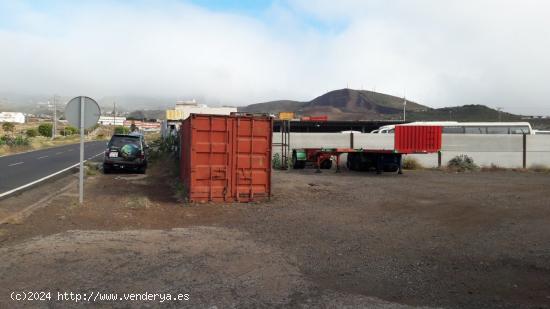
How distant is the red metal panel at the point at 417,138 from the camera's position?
24.3m

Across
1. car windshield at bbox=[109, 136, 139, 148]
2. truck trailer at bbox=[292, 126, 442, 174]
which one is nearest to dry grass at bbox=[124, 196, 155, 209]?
car windshield at bbox=[109, 136, 139, 148]

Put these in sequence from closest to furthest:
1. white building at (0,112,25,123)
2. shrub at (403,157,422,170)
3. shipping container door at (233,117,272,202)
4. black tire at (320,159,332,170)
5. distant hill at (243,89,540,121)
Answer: shipping container door at (233,117,272,202) → black tire at (320,159,332,170) → shrub at (403,157,422,170) → distant hill at (243,89,540,121) → white building at (0,112,25,123)

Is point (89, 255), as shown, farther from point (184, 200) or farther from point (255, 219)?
point (184, 200)

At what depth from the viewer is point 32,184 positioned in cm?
1705

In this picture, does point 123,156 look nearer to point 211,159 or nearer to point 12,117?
point 211,159

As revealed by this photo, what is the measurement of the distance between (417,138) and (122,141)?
14193mm

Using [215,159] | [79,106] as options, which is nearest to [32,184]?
[79,106]

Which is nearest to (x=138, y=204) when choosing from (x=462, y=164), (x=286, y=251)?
(x=286, y=251)

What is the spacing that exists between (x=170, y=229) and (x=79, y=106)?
14.5 ft

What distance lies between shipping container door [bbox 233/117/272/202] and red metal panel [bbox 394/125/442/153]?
1257 cm

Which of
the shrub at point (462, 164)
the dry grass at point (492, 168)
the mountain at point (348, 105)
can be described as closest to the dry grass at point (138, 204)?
the shrub at point (462, 164)

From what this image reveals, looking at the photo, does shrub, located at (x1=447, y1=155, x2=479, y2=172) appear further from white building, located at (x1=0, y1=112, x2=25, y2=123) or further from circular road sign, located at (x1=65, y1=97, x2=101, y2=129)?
white building, located at (x1=0, y1=112, x2=25, y2=123)

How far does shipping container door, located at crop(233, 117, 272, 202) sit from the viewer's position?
42.0 ft

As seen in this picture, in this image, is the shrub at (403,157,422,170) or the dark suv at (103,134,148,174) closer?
the dark suv at (103,134,148,174)
